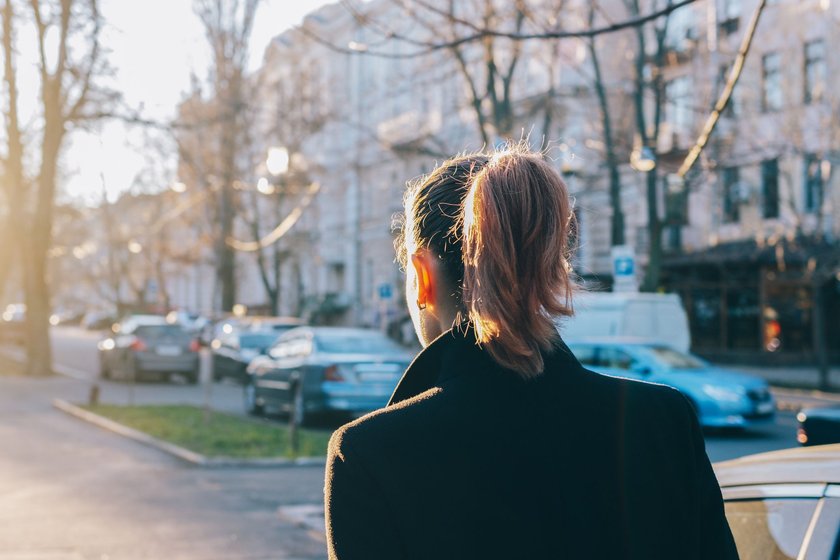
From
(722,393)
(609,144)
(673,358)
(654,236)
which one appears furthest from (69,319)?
(722,393)

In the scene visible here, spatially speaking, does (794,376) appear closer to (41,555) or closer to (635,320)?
(635,320)

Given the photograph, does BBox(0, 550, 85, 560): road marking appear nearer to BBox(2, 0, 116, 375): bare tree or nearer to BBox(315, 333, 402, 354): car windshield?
BBox(315, 333, 402, 354): car windshield

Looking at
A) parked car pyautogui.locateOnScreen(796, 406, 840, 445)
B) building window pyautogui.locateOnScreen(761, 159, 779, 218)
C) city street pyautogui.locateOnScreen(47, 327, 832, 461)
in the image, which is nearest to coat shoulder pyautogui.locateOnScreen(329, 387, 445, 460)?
parked car pyautogui.locateOnScreen(796, 406, 840, 445)

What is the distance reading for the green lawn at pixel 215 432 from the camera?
13867 millimetres

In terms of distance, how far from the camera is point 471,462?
172cm

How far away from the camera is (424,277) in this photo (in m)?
1.90

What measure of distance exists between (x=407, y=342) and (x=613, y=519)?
143 feet

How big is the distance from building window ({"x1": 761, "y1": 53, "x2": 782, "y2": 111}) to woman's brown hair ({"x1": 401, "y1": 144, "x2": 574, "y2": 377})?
2772cm

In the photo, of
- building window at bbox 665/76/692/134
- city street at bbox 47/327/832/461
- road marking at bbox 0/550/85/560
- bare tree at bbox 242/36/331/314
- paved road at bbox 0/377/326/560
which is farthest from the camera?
bare tree at bbox 242/36/331/314

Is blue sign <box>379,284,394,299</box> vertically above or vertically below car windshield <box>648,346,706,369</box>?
above

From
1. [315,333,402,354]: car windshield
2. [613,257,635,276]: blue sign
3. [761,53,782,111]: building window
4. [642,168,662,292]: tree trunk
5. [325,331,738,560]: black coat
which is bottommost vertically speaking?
[315,333,402,354]: car windshield

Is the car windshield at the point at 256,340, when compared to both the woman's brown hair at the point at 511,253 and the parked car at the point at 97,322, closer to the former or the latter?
the woman's brown hair at the point at 511,253

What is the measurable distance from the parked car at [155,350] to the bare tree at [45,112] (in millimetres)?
1972

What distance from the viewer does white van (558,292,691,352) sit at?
69.3ft
